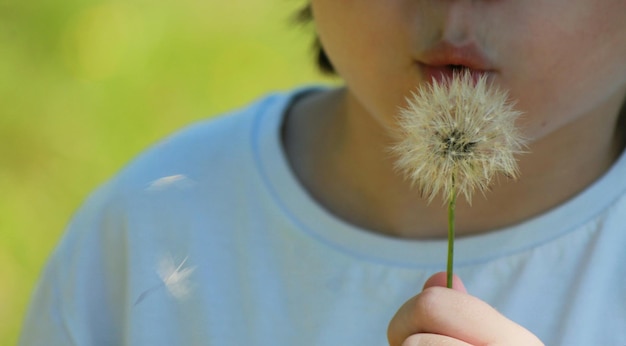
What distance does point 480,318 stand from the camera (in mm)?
789

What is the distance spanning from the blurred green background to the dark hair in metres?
0.82

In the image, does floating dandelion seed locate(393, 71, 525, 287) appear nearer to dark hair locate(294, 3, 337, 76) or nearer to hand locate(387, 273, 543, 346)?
hand locate(387, 273, 543, 346)

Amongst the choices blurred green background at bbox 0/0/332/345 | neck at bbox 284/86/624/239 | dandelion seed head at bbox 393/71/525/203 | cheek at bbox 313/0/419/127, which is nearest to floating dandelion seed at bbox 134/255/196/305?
neck at bbox 284/86/624/239

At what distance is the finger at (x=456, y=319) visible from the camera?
2.56 feet

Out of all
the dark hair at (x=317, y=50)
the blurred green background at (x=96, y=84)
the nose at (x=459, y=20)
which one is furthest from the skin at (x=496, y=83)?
the blurred green background at (x=96, y=84)

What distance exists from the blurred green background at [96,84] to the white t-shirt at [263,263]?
931 millimetres

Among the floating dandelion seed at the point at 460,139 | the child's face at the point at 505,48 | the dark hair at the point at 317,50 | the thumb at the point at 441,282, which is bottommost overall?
the thumb at the point at 441,282

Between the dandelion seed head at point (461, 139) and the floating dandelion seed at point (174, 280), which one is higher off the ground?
the dandelion seed head at point (461, 139)

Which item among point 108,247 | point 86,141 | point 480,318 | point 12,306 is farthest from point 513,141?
point 86,141

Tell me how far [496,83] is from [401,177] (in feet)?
0.83

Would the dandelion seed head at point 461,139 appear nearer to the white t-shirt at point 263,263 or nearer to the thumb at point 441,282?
the thumb at point 441,282

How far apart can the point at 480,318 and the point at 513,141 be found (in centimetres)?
14

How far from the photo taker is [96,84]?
2.43m

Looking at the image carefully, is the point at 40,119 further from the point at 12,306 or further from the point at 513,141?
the point at 513,141
